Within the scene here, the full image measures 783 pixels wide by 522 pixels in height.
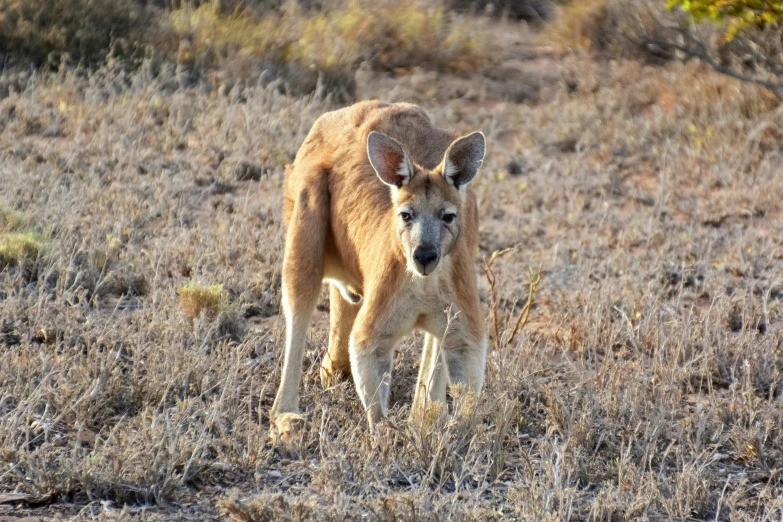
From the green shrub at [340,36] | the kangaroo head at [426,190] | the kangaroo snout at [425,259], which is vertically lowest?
the green shrub at [340,36]

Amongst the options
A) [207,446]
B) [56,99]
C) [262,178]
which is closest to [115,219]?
[262,178]

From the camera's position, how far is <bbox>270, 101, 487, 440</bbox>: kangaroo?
4855 millimetres

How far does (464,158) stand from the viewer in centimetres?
502

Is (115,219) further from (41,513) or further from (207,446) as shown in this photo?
(41,513)

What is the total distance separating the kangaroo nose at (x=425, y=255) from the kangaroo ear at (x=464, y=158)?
486 mm

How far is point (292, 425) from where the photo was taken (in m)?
5.05

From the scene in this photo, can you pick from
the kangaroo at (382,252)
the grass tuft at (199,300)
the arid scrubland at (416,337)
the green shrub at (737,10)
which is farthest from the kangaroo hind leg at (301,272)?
the green shrub at (737,10)

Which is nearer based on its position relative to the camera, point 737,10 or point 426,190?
point 426,190

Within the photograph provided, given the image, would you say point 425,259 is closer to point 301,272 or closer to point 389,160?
point 389,160

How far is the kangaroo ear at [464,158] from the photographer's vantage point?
16.3 feet

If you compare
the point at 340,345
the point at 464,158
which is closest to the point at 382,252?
the point at 464,158

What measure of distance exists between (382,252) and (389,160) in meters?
Answer: 0.44

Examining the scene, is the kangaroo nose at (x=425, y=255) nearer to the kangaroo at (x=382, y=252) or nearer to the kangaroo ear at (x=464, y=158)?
the kangaroo at (x=382, y=252)

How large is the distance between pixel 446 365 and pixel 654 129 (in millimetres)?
6433
